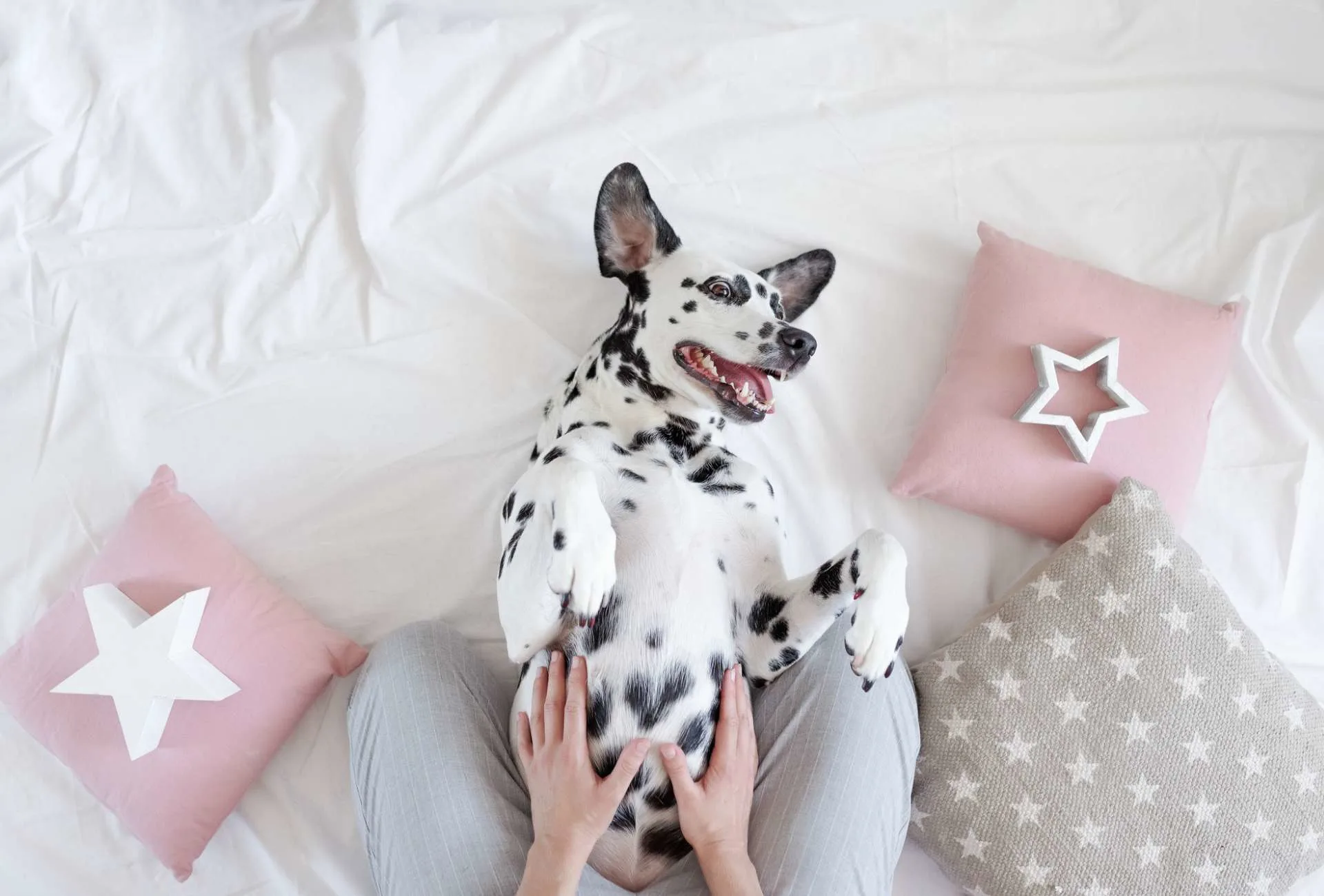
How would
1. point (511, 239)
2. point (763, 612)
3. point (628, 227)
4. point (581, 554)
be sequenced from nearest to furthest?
1. point (581, 554)
2. point (763, 612)
3. point (628, 227)
4. point (511, 239)

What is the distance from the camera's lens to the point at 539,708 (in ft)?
6.10

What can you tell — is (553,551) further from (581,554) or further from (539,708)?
(539,708)

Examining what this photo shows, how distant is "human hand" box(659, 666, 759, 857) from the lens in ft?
A: 5.88

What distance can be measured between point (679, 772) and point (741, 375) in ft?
2.83

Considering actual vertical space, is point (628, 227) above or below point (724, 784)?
above

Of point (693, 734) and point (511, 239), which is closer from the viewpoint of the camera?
point (693, 734)

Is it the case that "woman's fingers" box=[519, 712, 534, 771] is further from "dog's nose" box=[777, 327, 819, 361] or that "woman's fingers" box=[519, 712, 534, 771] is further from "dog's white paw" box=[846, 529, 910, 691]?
"dog's nose" box=[777, 327, 819, 361]

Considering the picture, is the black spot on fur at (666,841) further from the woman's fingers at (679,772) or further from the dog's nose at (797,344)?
the dog's nose at (797,344)

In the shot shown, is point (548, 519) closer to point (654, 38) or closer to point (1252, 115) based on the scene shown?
point (654, 38)

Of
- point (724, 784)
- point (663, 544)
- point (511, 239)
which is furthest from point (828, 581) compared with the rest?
point (511, 239)

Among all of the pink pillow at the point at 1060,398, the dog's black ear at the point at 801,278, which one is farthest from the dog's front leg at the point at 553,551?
the pink pillow at the point at 1060,398

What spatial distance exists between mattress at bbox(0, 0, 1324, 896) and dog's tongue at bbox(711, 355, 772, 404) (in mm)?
370

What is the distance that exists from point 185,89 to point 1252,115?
10.00ft

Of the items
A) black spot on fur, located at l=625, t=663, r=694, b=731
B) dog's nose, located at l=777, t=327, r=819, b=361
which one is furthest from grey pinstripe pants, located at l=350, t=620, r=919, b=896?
dog's nose, located at l=777, t=327, r=819, b=361
